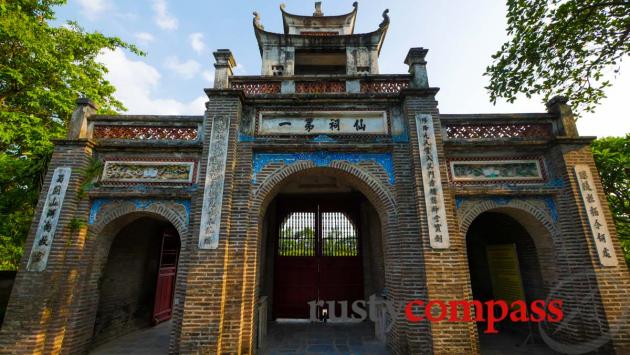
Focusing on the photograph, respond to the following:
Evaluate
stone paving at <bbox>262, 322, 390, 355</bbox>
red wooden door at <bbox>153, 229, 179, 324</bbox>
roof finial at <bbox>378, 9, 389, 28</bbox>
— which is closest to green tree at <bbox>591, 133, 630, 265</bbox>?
stone paving at <bbox>262, 322, 390, 355</bbox>

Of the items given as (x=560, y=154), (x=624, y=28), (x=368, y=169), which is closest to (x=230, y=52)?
(x=368, y=169)

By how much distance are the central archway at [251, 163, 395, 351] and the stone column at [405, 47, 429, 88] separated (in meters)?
3.14

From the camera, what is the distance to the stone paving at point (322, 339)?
17.8 ft

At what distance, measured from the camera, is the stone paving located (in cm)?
541

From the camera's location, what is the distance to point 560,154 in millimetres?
5434

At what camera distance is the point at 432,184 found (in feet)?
17.1

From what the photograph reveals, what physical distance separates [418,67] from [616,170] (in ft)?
18.1

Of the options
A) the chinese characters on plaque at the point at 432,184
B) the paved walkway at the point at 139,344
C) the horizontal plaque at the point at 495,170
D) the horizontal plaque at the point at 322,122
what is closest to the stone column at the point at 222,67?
the horizontal plaque at the point at 322,122

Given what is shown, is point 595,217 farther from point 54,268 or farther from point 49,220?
point 49,220

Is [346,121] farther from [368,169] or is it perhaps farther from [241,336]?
[241,336]

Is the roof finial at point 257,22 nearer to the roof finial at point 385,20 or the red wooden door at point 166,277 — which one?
the roof finial at point 385,20

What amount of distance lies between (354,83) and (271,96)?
1.93m

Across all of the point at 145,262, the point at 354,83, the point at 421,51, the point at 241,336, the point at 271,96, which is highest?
the point at 421,51

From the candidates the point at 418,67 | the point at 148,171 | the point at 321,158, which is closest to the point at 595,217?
the point at 418,67
